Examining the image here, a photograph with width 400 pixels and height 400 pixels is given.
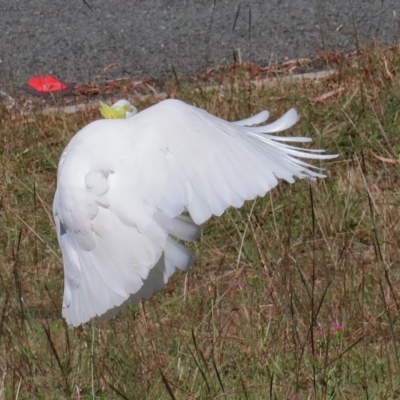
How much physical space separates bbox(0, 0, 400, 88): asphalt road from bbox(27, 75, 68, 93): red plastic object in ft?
0.27

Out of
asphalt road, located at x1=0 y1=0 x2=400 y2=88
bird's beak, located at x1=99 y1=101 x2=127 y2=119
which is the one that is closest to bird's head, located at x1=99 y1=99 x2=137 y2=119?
bird's beak, located at x1=99 y1=101 x2=127 y2=119

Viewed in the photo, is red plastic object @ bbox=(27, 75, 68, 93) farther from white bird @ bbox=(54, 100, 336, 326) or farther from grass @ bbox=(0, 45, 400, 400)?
white bird @ bbox=(54, 100, 336, 326)

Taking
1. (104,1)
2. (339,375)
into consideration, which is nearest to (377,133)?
(339,375)

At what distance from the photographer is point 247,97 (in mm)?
4047

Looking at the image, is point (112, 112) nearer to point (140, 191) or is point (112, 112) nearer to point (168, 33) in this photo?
point (140, 191)

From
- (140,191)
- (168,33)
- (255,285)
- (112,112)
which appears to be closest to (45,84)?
(168,33)

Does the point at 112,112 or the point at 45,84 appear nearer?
the point at 112,112

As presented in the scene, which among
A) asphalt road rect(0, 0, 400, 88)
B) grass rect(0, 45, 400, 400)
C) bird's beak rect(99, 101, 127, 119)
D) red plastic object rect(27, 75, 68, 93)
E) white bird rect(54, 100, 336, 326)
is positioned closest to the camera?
white bird rect(54, 100, 336, 326)

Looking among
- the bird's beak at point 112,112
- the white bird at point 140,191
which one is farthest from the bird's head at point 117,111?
the white bird at point 140,191

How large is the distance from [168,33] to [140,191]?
334cm

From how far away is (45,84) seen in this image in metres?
4.85

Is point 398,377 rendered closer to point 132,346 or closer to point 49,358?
point 132,346

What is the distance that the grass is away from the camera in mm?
2398

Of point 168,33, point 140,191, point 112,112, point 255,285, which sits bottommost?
point 168,33
